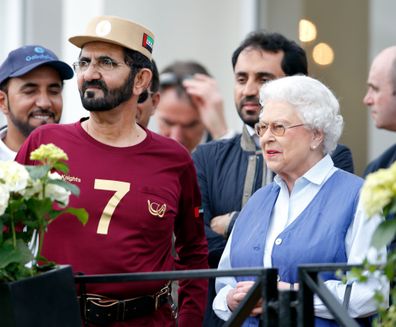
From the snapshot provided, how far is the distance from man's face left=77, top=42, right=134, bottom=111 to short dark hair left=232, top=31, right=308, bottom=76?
3.61ft

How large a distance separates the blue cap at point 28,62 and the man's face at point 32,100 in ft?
0.14

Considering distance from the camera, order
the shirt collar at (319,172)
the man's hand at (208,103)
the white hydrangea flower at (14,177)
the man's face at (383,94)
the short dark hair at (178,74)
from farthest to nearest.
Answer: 1. the short dark hair at (178,74)
2. the man's hand at (208,103)
3. the man's face at (383,94)
4. the shirt collar at (319,172)
5. the white hydrangea flower at (14,177)

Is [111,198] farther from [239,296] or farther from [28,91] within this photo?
[28,91]

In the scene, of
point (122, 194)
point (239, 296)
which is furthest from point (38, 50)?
point (239, 296)

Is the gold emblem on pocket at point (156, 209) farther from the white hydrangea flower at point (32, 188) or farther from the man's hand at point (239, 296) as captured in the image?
the white hydrangea flower at point (32, 188)

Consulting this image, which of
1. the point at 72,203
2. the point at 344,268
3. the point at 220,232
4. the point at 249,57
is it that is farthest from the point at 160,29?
the point at 344,268

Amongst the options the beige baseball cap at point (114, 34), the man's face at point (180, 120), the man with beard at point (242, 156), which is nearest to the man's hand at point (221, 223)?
the man with beard at point (242, 156)

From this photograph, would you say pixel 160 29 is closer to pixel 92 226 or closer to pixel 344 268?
pixel 92 226

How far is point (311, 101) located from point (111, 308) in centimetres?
119

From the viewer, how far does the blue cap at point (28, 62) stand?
5.88 metres

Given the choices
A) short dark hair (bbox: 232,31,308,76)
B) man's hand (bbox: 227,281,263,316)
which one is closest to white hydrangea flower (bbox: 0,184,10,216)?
man's hand (bbox: 227,281,263,316)

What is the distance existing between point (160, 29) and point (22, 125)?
3.29 meters

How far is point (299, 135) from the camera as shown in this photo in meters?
4.76

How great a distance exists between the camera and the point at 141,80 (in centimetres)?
525
